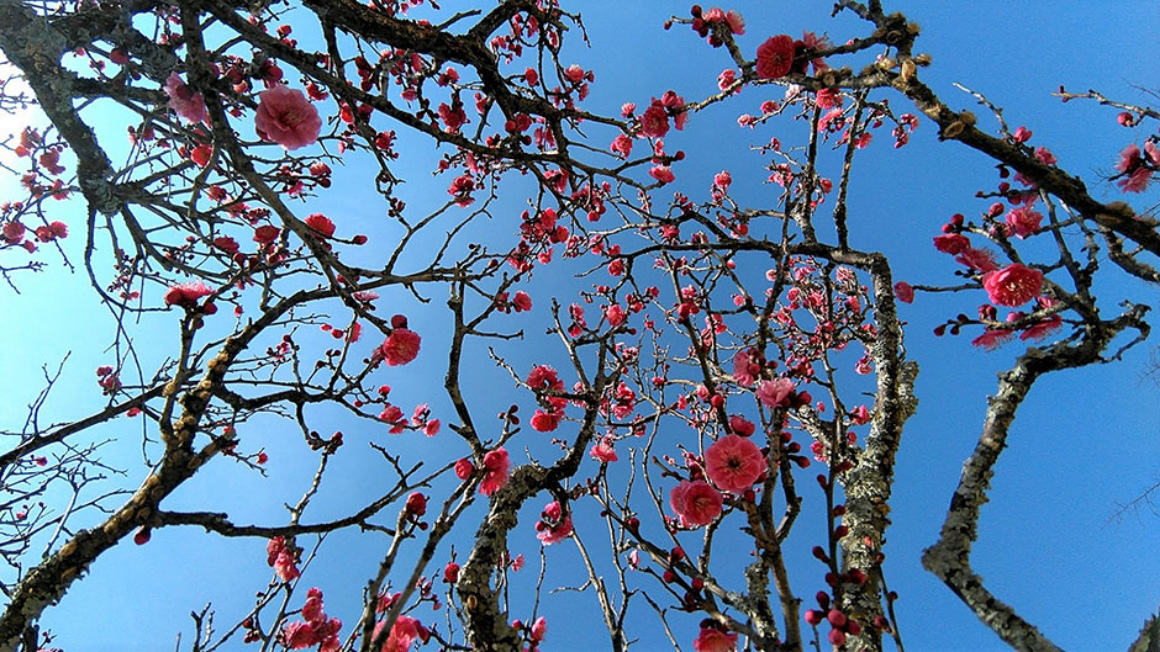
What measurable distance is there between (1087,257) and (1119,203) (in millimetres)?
781

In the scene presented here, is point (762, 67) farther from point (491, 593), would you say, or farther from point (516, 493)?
point (491, 593)

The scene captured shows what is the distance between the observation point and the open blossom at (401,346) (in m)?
2.37

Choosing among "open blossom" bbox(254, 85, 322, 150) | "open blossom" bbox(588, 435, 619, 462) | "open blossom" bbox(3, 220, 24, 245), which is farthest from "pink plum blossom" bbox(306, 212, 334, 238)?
"open blossom" bbox(3, 220, 24, 245)

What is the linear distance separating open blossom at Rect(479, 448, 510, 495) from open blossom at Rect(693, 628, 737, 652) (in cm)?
95

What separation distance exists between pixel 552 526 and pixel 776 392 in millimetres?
1576

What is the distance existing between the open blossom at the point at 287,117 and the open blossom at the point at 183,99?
1.18ft

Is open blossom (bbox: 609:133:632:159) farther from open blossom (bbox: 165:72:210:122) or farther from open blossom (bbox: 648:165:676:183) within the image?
open blossom (bbox: 165:72:210:122)

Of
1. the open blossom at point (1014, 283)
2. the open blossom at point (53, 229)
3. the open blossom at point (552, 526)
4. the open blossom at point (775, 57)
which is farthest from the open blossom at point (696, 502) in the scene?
the open blossom at point (53, 229)

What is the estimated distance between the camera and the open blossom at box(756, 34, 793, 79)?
2.34 m

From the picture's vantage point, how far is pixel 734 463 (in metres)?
1.63

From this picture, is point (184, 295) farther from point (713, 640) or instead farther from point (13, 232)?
point (13, 232)

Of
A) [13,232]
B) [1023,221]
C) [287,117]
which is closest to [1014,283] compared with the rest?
[1023,221]

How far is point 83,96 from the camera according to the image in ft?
8.18

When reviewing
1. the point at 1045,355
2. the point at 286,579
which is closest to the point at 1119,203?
the point at 1045,355
